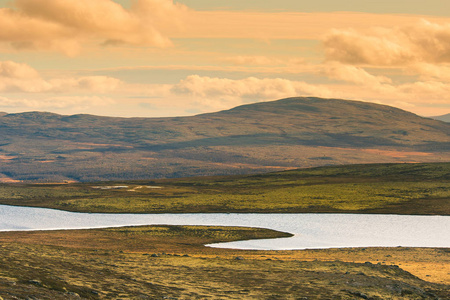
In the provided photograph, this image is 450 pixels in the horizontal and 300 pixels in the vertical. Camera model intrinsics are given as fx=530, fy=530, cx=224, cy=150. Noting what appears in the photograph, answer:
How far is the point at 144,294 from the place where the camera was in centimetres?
2656

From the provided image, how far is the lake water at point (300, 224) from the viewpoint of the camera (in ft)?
218

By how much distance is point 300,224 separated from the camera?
85.6 m

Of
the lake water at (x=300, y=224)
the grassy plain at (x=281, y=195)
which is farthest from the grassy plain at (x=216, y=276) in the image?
the grassy plain at (x=281, y=195)

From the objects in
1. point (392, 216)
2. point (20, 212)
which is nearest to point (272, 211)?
point (392, 216)

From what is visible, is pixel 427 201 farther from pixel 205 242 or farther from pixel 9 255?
pixel 9 255

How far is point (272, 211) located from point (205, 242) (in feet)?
126

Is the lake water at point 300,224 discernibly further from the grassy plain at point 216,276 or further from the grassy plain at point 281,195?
the grassy plain at point 216,276

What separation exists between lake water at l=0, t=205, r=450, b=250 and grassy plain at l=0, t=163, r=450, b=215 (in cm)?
673

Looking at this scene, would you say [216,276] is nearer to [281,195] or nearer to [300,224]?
[300,224]

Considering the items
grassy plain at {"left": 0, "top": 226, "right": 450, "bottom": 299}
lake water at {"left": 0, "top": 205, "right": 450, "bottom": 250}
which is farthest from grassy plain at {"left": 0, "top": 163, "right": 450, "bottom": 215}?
grassy plain at {"left": 0, "top": 226, "right": 450, "bottom": 299}

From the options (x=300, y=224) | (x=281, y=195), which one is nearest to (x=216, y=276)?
(x=300, y=224)

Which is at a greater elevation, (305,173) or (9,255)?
(305,173)

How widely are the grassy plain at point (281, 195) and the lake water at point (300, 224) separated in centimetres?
673

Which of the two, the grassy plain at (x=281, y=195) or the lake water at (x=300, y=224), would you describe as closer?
the lake water at (x=300, y=224)
